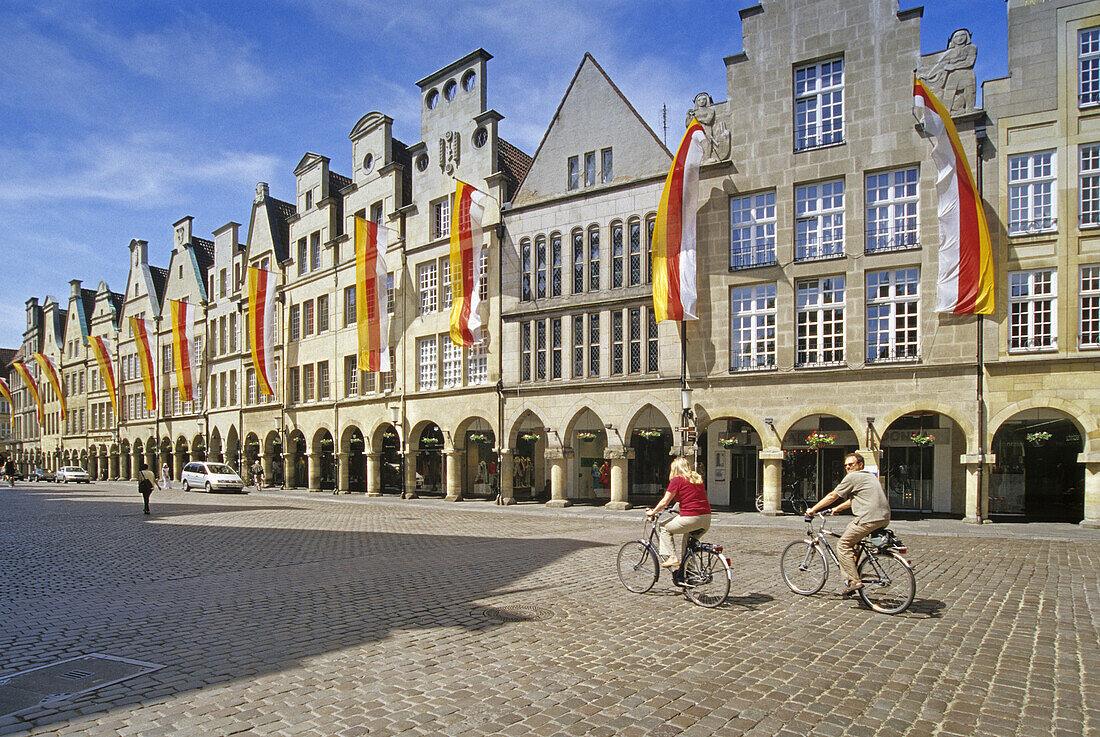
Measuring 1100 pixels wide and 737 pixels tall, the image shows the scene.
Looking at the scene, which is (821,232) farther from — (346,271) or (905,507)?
(346,271)

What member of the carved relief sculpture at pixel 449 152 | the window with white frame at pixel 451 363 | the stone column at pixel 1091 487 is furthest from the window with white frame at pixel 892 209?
the carved relief sculpture at pixel 449 152

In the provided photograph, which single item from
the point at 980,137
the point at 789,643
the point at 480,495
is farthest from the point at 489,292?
the point at 789,643

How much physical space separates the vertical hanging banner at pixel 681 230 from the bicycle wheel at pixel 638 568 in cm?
1484

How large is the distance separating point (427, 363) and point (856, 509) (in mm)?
27065

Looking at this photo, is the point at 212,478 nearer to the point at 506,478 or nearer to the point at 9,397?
the point at 506,478

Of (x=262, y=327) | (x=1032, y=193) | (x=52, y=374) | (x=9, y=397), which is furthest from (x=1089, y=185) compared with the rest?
(x=9, y=397)

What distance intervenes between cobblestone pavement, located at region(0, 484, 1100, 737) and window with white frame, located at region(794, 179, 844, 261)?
11.6 metres

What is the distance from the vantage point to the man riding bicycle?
9047mm

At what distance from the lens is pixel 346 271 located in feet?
130

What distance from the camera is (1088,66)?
21.2 metres

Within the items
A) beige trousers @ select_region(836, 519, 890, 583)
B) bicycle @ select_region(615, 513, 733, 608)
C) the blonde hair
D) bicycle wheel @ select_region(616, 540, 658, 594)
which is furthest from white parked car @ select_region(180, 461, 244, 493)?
beige trousers @ select_region(836, 519, 890, 583)

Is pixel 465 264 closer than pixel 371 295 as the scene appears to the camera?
Yes

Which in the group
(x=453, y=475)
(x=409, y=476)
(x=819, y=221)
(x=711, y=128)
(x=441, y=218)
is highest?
(x=711, y=128)

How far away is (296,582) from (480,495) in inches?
947
